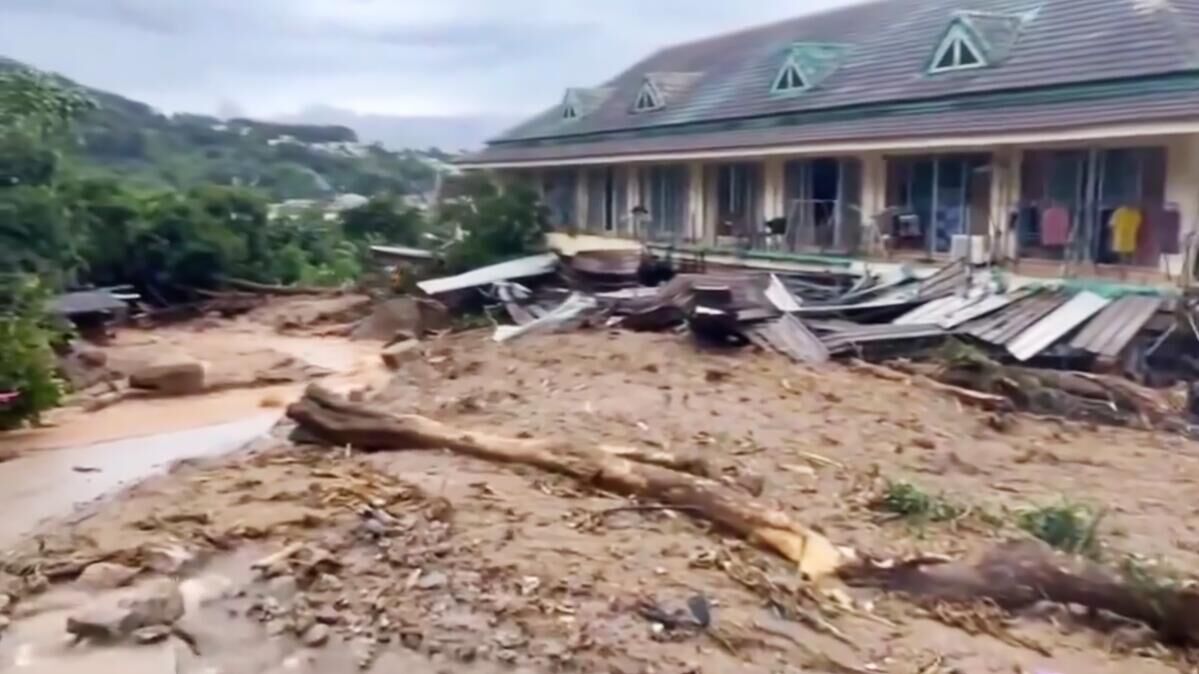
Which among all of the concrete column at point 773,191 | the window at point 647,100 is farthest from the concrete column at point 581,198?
the concrete column at point 773,191

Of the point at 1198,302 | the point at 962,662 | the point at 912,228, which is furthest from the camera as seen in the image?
the point at 912,228

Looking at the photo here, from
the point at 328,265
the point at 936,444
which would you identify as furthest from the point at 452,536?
the point at 328,265

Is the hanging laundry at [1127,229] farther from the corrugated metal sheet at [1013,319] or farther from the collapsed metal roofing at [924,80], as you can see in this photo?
the collapsed metal roofing at [924,80]

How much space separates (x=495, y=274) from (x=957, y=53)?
378 inches

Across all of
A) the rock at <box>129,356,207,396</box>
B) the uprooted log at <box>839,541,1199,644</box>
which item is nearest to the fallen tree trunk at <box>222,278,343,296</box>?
the rock at <box>129,356,207,396</box>

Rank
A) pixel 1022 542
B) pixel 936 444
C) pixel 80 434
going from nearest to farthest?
pixel 1022 542
pixel 936 444
pixel 80 434

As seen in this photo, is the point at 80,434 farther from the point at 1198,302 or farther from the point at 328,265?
the point at 328,265

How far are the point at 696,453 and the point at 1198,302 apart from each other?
648cm

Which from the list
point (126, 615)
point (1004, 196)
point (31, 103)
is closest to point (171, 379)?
point (31, 103)

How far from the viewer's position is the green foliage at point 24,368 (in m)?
13.3

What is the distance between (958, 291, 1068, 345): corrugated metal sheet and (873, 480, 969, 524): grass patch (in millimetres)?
5078

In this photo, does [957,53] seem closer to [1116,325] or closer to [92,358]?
[1116,325]

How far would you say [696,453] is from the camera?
9805 mm

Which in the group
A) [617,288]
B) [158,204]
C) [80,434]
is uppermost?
[158,204]
